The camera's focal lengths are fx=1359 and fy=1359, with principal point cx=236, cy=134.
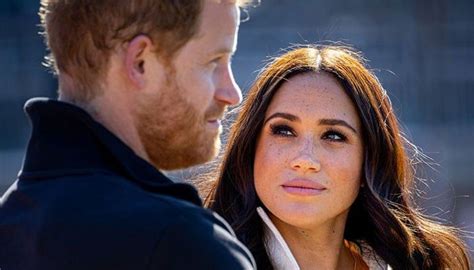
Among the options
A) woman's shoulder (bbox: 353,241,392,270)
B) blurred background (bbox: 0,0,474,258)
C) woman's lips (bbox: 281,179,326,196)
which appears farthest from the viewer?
blurred background (bbox: 0,0,474,258)

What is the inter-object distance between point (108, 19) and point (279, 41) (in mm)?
8449

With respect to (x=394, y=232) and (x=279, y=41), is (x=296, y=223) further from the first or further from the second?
(x=279, y=41)

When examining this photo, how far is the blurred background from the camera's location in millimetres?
10070

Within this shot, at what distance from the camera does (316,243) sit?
3.58 meters

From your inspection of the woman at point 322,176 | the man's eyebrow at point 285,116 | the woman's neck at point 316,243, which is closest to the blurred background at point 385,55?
the woman at point 322,176

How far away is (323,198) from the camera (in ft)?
11.4

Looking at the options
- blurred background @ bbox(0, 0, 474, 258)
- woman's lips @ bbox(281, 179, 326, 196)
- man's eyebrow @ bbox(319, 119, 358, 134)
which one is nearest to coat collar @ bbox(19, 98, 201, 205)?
woman's lips @ bbox(281, 179, 326, 196)

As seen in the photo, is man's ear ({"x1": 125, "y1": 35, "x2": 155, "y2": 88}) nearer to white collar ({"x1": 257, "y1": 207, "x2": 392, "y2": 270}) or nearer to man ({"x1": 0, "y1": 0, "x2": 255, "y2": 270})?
man ({"x1": 0, "y1": 0, "x2": 255, "y2": 270})

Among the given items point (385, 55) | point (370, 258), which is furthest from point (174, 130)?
point (385, 55)

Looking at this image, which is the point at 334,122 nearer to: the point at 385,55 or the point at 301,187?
the point at 301,187

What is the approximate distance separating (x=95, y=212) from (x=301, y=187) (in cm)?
140

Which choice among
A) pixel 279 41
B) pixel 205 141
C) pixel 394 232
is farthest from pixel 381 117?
pixel 279 41

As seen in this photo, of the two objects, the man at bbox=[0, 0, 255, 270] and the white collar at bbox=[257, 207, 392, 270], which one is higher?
the man at bbox=[0, 0, 255, 270]

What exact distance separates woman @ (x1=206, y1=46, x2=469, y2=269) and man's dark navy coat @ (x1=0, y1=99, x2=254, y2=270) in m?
1.25
